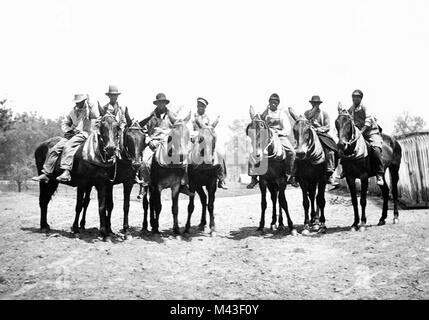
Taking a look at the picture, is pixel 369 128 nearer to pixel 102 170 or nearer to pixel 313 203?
pixel 313 203

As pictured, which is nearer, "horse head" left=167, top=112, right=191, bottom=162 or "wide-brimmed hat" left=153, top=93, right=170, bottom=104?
"horse head" left=167, top=112, right=191, bottom=162

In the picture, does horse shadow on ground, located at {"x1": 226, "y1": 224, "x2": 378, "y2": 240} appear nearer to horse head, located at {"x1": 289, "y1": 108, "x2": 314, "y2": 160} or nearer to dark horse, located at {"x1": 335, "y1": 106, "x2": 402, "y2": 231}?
dark horse, located at {"x1": 335, "y1": 106, "x2": 402, "y2": 231}

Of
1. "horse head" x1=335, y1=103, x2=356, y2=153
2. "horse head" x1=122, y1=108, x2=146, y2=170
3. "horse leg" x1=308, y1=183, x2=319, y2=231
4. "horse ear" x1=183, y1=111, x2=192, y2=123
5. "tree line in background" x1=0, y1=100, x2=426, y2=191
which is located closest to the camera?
"horse head" x1=122, y1=108, x2=146, y2=170

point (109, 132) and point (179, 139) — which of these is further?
point (179, 139)

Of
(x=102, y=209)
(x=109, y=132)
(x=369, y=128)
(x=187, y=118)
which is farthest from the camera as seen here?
(x=369, y=128)

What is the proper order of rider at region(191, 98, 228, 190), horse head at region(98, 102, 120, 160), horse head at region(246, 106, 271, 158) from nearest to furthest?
horse head at region(98, 102, 120, 160) → horse head at region(246, 106, 271, 158) → rider at region(191, 98, 228, 190)

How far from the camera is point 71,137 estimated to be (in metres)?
10.3

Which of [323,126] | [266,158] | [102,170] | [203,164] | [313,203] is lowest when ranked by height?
[313,203]

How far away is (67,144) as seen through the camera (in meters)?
9.76

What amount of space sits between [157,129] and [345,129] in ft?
16.8

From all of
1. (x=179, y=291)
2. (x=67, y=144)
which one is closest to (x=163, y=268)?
(x=179, y=291)

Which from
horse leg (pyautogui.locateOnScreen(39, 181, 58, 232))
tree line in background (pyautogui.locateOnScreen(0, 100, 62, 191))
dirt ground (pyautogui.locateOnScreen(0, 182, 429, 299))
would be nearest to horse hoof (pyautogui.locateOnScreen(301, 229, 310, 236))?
dirt ground (pyautogui.locateOnScreen(0, 182, 429, 299))

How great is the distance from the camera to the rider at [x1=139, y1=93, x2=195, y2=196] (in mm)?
9992

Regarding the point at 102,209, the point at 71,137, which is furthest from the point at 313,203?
the point at 71,137
